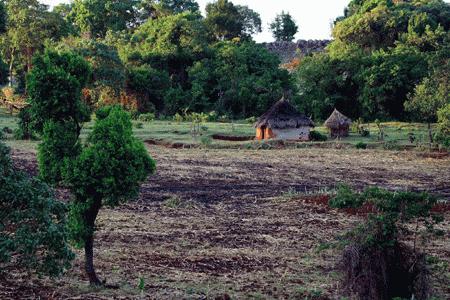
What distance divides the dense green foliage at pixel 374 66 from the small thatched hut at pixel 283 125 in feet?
29.3

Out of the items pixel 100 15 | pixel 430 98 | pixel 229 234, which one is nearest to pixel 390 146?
pixel 430 98

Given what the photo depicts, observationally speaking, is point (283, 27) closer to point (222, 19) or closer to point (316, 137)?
point (222, 19)

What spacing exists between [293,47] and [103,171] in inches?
2575

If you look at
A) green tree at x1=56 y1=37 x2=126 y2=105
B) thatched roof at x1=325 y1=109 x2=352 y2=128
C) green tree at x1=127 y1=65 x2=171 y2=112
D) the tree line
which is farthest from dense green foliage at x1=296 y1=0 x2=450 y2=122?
green tree at x1=56 y1=37 x2=126 y2=105

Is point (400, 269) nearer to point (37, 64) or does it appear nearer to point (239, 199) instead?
point (37, 64)

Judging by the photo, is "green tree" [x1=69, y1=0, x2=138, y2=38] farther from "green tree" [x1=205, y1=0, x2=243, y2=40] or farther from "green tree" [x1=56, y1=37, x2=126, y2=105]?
"green tree" [x1=56, y1=37, x2=126, y2=105]

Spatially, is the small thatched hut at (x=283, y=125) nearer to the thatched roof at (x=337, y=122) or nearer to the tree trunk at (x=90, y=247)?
the thatched roof at (x=337, y=122)

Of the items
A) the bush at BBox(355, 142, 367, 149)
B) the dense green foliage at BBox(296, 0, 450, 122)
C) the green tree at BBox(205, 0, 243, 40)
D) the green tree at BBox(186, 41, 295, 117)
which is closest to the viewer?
the bush at BBox(355, 142, 367, 149)

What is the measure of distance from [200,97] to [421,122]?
56.5 feet

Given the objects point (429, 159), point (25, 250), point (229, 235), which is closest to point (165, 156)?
point (429, 159)

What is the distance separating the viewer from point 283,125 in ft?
125

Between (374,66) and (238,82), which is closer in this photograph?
(374,66)

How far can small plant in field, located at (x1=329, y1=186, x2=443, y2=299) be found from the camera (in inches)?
357

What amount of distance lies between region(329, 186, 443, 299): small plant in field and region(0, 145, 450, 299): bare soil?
0.51m
